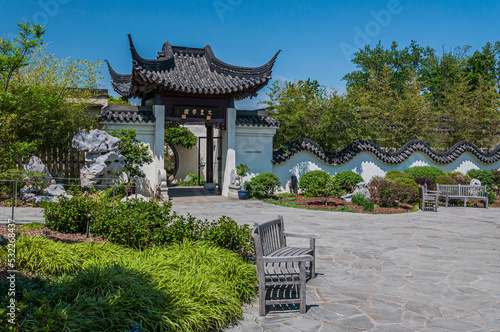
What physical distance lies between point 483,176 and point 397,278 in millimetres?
14959

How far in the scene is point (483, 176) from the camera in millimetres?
17906

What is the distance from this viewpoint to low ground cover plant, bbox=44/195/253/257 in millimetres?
5871

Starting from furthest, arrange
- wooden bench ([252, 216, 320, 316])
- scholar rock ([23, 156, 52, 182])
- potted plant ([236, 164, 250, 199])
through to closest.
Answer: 1. potted plant ([236, 164, 250, 199])
2. scholar rock ([23, 156, 52, 182])
3. wooden bench ([252, 216, 320, 316])

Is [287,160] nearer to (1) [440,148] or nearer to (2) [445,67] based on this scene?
(1) [440,148]

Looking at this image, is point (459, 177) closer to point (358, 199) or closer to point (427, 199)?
point (427, 199)

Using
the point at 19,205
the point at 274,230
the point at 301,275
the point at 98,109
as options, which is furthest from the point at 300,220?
the point at 98,109

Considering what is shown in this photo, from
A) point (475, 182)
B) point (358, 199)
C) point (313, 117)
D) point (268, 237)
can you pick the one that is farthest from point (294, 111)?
point (268, 237)

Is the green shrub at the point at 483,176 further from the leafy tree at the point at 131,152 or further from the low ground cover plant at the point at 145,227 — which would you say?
the low ground cover plant at the point at 145,227

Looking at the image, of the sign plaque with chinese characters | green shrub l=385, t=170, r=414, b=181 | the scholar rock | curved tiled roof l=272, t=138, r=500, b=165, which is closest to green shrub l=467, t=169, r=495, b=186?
curved tiled roof l=272, t=138, r=500, b=165

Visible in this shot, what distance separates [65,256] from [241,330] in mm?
2557

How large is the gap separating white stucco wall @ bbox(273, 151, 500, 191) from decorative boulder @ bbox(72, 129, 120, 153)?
20.9 ft

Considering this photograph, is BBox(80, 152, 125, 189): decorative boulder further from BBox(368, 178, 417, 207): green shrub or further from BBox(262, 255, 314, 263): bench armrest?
BBox(262, 255, 314, 263): bench armrest

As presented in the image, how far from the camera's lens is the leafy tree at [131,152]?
520 inches

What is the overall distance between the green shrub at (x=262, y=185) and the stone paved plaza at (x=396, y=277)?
12.4 ft
